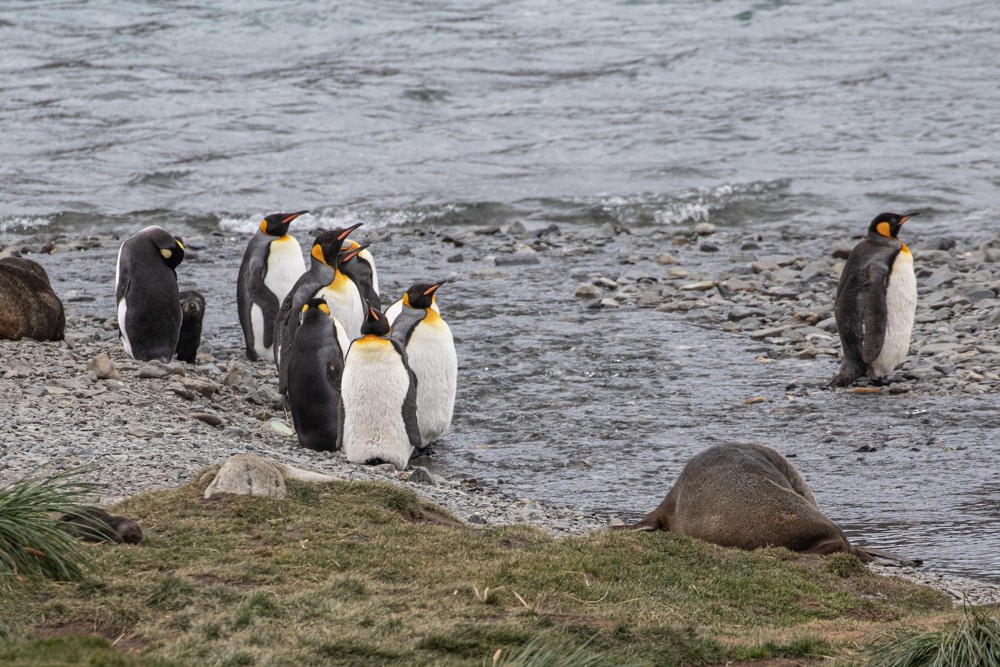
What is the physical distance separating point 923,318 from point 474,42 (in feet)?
71.9

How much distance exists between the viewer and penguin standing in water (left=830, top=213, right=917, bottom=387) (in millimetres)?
10977

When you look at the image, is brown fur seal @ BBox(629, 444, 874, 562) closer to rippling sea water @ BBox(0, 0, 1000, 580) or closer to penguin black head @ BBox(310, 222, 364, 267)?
rippling sea water @ BBox(0, 0, 1000, 580)

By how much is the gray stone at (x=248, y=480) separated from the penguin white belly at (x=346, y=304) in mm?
4910

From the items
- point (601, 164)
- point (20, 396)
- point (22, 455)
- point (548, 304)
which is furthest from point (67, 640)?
point (601, 164)

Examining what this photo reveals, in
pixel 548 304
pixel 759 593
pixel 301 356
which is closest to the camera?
pixel 759 593

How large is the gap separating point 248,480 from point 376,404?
9.27ft

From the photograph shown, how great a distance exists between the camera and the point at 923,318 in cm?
1273

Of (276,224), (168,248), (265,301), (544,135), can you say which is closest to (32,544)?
(168,248)

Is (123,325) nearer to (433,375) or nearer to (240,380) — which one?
(240,380)

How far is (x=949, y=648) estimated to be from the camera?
4090 mm

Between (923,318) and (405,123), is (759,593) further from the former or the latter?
(405,123)

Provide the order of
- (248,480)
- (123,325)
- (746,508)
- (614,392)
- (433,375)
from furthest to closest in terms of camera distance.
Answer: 1. (123,325)
2. (614,392)
3. (433,375)
4. (746,508)
5. (248,480)

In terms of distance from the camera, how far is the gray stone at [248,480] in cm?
619

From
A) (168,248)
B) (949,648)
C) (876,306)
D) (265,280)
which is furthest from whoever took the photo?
(265,280)
